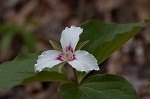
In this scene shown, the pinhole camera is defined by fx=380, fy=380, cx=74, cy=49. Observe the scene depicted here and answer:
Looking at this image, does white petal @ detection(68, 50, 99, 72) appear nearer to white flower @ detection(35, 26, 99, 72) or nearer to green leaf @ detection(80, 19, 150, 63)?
white flower @ detection(35, 26, 99, 72)

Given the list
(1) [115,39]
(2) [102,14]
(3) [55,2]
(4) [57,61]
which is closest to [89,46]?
(1) [115,39]

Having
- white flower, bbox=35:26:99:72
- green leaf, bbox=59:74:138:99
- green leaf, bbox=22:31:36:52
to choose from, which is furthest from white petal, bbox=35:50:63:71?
green leaf, bbox=22:31:36:52

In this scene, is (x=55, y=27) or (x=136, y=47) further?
(x=55, y=27)

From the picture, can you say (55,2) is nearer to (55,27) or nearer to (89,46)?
(55,27)

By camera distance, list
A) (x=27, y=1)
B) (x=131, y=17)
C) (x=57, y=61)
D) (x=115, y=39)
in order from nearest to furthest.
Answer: (x=57, y=61), (x=115, y=39), (x=131, y=17), (x=27, y=1)

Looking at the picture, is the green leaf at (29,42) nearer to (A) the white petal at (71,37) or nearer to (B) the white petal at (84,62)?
(A) the white petal at (71,37)

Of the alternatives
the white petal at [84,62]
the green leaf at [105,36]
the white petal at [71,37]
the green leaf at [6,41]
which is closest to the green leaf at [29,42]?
the green leaf at [6,41]
